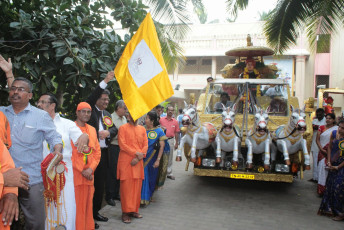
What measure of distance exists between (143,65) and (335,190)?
3.51 meters

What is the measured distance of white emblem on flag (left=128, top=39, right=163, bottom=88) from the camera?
4.00 metres

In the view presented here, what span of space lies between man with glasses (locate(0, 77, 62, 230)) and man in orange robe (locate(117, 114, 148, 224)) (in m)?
1.67

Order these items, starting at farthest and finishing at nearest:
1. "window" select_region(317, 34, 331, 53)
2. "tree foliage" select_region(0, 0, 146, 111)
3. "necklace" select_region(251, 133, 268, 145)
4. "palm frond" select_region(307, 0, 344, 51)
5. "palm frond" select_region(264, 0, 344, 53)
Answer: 1. "window" select_region(317, 34, 331, 53)
2. "palm frond" select_region(264, 0, 344, 53)
3. "palm frond" select_region(307, 0, 344, 51)
4. "necklace" select_region(251, 133, 268, 145)
5. "tree foliage" select_region(0, 0, 146, 111)

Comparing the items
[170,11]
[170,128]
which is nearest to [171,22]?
[170,11]

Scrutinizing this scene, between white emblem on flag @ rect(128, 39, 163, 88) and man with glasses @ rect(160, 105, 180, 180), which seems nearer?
white emblem on flag @ rect(128, 39, 163, 88)

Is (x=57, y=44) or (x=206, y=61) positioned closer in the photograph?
(x=57, y=44)

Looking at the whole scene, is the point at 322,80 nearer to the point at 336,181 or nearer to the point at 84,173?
the point at 336,181

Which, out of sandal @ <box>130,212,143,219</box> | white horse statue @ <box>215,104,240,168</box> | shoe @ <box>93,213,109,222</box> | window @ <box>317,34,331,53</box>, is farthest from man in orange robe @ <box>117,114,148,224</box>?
window @ <box>317,34,331,53</box>

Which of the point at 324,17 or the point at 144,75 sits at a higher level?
the point at 324,17

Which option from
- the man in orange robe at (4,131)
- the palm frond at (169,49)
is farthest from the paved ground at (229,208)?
Result: the palm frond at (169,49)

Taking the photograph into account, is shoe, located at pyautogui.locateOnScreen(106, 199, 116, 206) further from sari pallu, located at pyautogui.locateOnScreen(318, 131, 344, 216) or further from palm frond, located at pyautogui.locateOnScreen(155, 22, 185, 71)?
sari pallu, located at pyautogui.locateOnScreen(318, 131, 344, 216)

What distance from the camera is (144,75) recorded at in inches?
159

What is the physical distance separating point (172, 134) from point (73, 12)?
3.51 m

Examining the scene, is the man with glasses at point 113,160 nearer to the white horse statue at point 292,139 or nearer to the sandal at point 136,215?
the sandal at point 136,215
